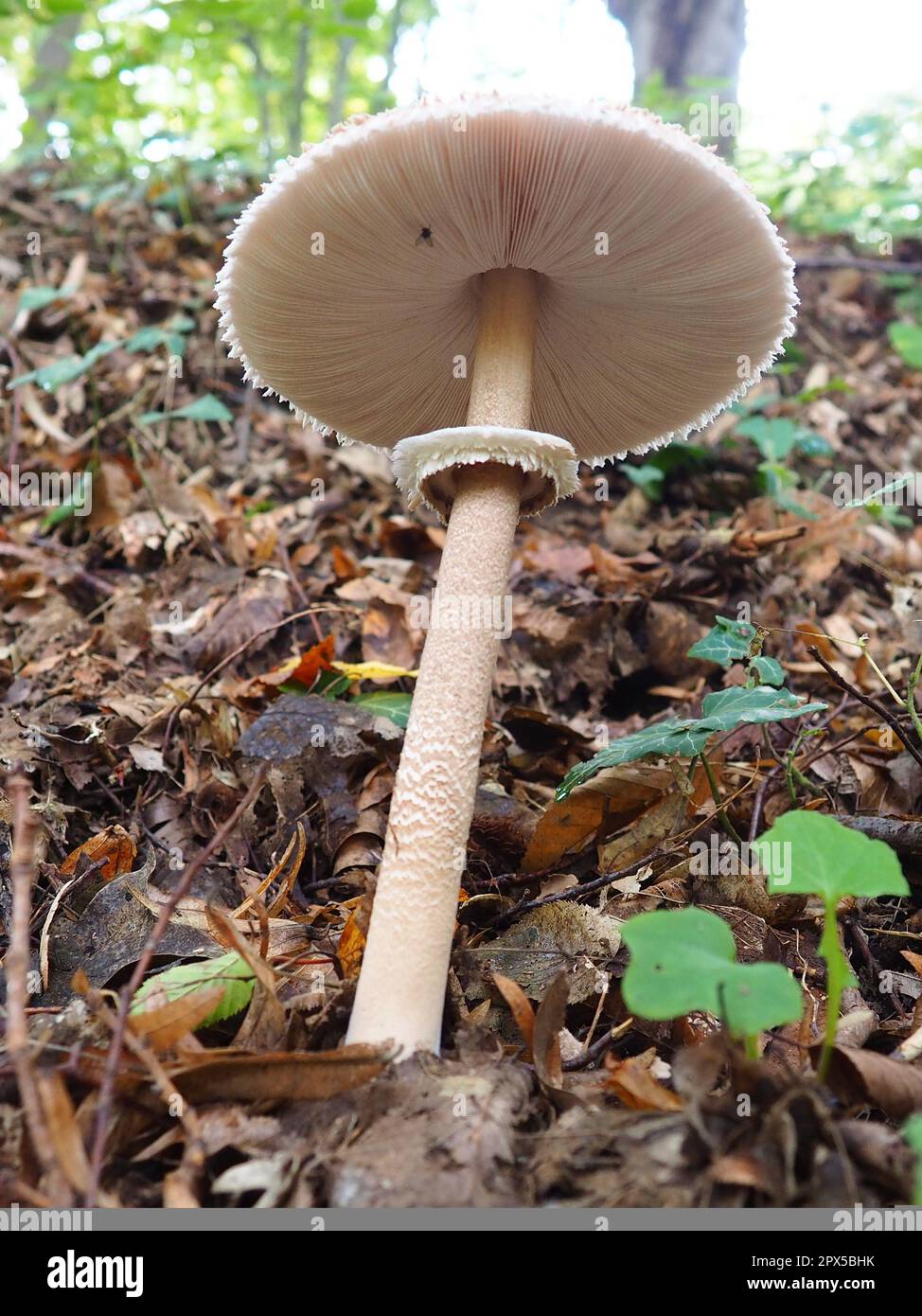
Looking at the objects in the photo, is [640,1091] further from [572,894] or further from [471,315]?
[471,315]

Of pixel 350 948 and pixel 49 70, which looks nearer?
pixel 350 948

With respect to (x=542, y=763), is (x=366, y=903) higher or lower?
lower

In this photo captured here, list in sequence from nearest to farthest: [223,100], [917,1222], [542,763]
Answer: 1. [917,1222]
2. [542,763]
3. [223,100]

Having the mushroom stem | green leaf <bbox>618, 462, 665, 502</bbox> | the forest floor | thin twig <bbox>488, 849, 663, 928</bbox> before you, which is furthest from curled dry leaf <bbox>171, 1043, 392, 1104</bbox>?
green leaf <bbox>618, 462, 665, 502</bbox>

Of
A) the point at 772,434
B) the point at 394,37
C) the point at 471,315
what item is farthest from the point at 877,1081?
the point at 394,37
